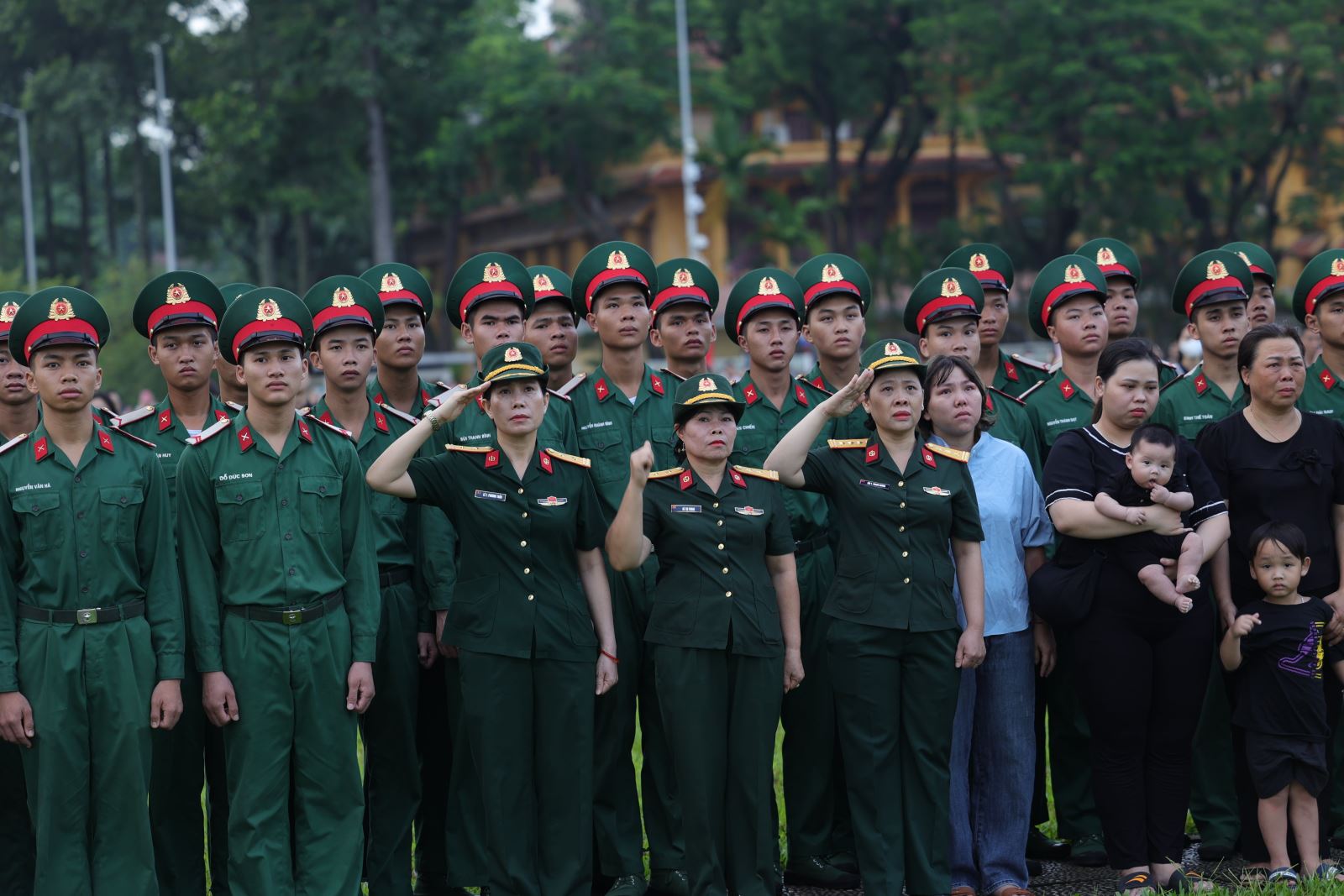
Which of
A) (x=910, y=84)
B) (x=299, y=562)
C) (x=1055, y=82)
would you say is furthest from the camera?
(x=910, y=84)

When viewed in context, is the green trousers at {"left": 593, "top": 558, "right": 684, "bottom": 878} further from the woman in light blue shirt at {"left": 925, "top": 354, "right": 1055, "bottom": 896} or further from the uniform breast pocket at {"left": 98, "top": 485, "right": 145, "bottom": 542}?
the uniform breast pocket at {"left": 98, "top": 485, "right": 145, "bottom": 542}

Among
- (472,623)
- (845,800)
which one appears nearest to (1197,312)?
(845,800)

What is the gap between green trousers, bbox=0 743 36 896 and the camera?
5.43 metres

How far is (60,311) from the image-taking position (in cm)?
521

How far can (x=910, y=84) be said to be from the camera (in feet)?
107

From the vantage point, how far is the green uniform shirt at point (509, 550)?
535 centimetres

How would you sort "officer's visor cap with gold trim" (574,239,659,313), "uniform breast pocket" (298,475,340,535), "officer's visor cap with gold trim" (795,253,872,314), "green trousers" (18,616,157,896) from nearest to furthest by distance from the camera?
"green trousers" (18,616,157,896) → "uniform breast pocket" (298,475,340,535) → "officer's visor cap with gold trim" (574,239,659,313) → "officer's visor cap with gold trim" (795,253,872,314)

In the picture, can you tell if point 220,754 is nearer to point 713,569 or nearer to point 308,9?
point 713,569

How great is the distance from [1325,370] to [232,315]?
15.0 feet

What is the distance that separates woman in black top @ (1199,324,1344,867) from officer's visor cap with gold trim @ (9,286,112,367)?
4.30 m

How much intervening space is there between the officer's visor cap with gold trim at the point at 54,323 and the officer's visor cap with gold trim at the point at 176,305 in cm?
50

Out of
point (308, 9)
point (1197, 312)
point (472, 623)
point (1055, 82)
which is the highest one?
point (308, 9)

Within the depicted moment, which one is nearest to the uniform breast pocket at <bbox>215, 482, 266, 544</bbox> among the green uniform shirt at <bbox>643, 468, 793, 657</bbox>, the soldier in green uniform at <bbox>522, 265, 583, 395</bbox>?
the green uniform shirt at <bbox>643, 468, 793, 657</bbox>

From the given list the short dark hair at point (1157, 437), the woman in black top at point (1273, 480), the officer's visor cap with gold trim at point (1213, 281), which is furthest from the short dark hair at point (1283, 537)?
the officer's visor cap with gold trim at point (1213, 281)
